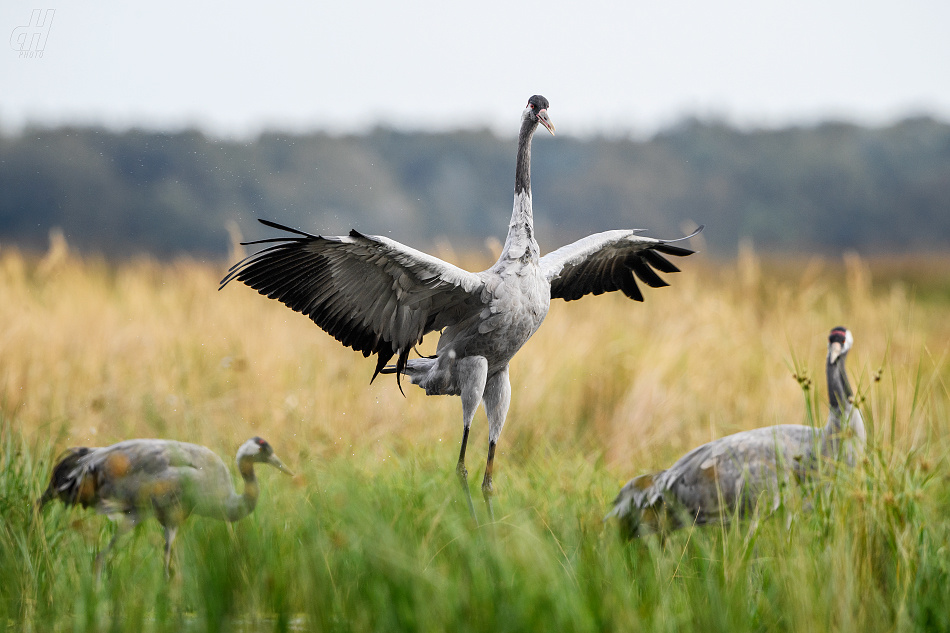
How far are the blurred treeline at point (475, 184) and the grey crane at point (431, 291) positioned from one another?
17520 mm

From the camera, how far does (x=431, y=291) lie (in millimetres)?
3922

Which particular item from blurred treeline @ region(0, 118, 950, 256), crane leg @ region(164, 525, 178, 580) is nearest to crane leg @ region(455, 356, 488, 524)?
crane leg @ region(164, 525, 178, 580)

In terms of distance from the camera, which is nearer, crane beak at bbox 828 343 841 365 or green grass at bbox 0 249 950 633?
green grass at bbox 0 249 950 633

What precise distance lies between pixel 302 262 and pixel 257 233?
21.6 m

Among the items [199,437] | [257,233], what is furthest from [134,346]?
[257,233]

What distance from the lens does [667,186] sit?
3294 cm

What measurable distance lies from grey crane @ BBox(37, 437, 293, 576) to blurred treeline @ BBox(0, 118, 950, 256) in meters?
17.0

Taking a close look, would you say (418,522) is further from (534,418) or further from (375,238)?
(534,418)

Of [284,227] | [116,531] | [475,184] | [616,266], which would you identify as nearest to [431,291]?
[284,227]

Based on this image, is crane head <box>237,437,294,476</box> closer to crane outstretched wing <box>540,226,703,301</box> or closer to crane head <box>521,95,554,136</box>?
crane outstretched wing <box>540,226,703,301</box>

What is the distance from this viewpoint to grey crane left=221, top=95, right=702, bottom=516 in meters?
3.72

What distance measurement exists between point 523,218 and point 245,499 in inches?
78.1

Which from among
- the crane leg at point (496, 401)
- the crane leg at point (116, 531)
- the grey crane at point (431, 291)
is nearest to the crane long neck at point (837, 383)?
the grey crane at point (431, 291)

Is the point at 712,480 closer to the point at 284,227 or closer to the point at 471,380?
the point at 471,380
